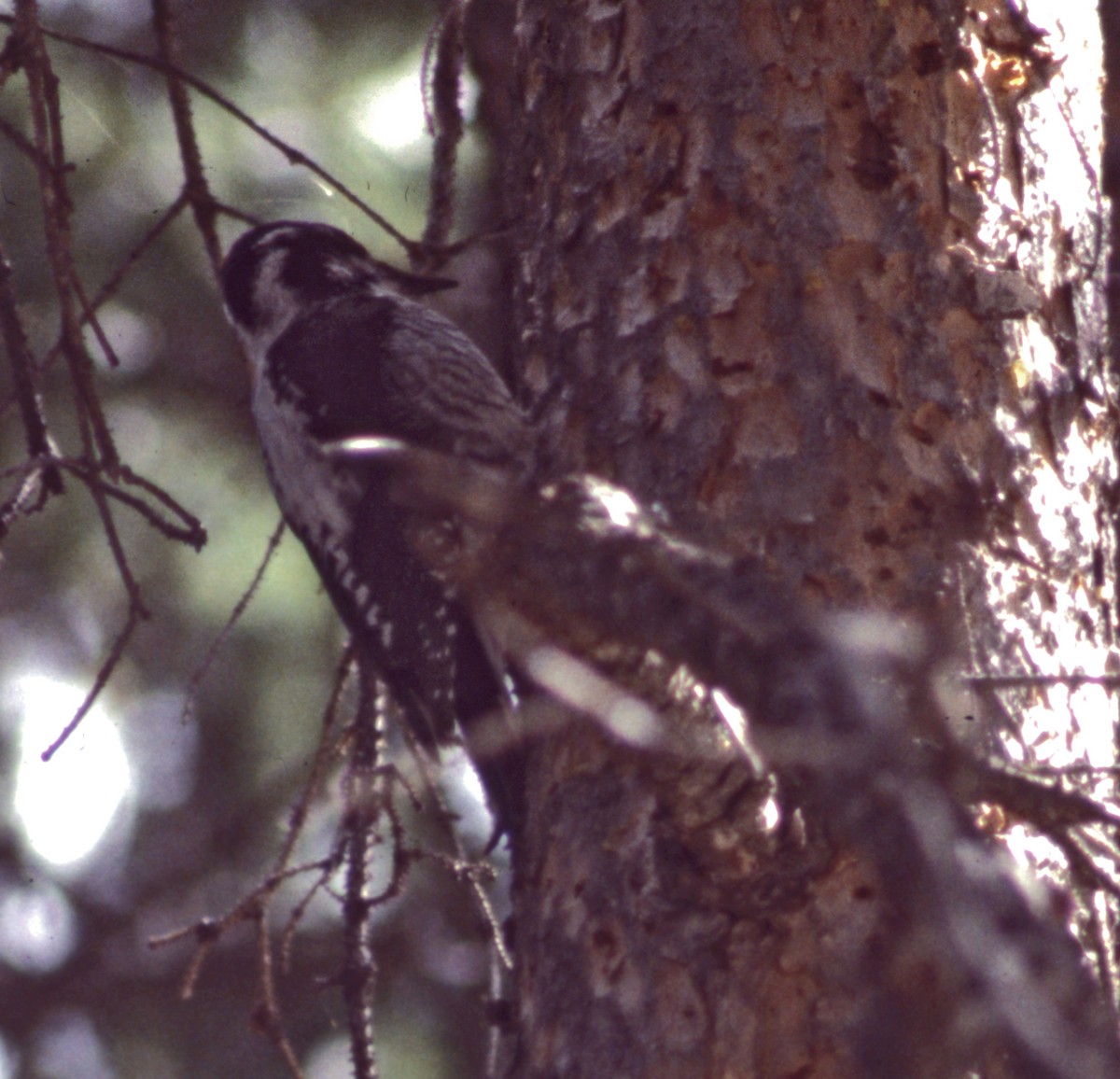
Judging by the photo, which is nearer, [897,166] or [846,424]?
[846,424]

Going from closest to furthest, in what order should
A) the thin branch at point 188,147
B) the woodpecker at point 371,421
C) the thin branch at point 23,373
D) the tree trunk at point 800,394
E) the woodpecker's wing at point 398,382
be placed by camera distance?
the tree trunk at point 800,394
the thin branch at point 23,373
the thin branch at point 188,147
the woodpecker at point 371,421
the woodpecker's wing at point 398,382

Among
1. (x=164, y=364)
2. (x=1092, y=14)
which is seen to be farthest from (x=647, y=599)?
(x=164, y=364)

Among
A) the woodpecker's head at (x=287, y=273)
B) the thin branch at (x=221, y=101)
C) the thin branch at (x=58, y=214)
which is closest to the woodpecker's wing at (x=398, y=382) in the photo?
the woodpecker's head at (x=287, y=273)

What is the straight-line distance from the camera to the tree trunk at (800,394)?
184 cm

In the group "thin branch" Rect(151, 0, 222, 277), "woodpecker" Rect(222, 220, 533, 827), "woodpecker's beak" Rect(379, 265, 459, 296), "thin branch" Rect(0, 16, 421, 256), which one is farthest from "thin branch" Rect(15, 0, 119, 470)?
"woodpecker's beak" Rect(379, 265, 459, 296)

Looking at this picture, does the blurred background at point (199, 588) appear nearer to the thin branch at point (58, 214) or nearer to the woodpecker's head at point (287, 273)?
the woodpecker's head at point (287, 273)

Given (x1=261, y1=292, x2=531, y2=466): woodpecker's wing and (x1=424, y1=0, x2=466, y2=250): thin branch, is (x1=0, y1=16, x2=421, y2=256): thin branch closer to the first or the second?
(x1=424, y1=0, x2=466, y2=250): thin branch

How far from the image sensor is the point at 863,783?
93cm

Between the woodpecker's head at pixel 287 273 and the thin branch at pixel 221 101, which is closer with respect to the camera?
the thin branch at pixel 221 101

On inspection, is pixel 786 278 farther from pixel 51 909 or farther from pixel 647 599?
pixel 51 909

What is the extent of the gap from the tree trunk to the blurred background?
2.05m

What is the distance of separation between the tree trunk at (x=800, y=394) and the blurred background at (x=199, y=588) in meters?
2.05

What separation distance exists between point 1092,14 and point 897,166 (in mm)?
587

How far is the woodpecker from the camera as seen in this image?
9.12 ft
